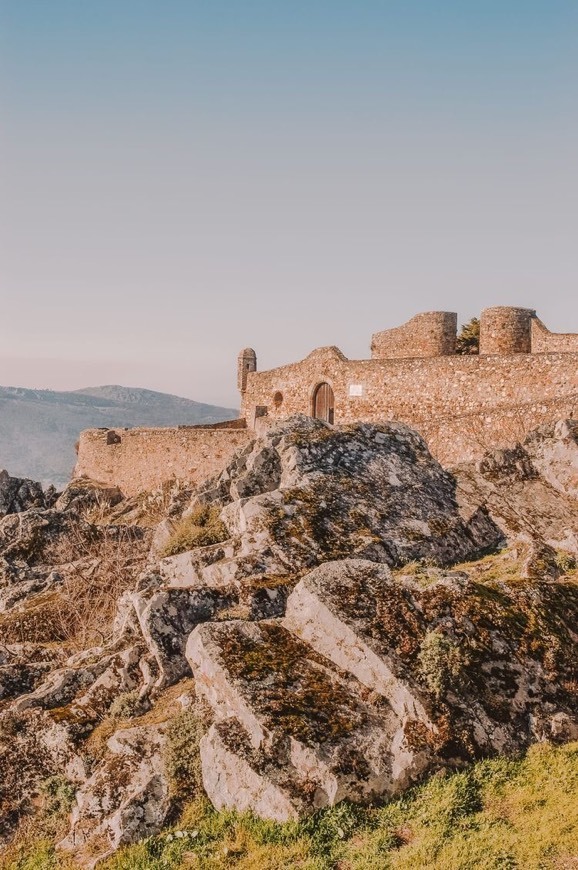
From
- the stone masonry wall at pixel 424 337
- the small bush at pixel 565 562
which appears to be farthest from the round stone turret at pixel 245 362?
the small bush at pixel 565 562

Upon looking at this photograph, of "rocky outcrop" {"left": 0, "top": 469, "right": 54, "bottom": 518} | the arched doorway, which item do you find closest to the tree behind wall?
the arched doorway

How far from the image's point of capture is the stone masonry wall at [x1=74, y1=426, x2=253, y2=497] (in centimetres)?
3038

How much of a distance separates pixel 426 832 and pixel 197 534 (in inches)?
250

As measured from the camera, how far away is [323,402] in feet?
102

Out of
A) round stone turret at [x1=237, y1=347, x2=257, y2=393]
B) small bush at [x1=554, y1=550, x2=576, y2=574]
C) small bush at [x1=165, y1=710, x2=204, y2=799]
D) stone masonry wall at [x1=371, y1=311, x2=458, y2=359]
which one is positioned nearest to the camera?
small bush at [x1=165, y1=710, x2=204, y2=799]

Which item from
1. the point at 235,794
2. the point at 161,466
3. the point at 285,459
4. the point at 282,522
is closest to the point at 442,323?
the point at 161,466

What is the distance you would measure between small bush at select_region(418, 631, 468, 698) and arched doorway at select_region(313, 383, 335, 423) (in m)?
23.0

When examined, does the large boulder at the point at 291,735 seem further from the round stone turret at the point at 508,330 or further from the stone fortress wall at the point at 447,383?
the round stone turret at the point at 508,330

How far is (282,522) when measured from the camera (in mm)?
10539

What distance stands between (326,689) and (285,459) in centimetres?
562

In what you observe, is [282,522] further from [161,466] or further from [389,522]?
[161,466]

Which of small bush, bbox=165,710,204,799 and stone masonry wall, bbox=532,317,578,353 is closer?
small bush, bbox=165,710,204,799

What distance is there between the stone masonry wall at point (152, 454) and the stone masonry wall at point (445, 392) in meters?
3.27

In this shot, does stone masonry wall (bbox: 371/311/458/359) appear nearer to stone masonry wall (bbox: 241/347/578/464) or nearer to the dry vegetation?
stone masonry wall (bbox: 241/347/578/464)
